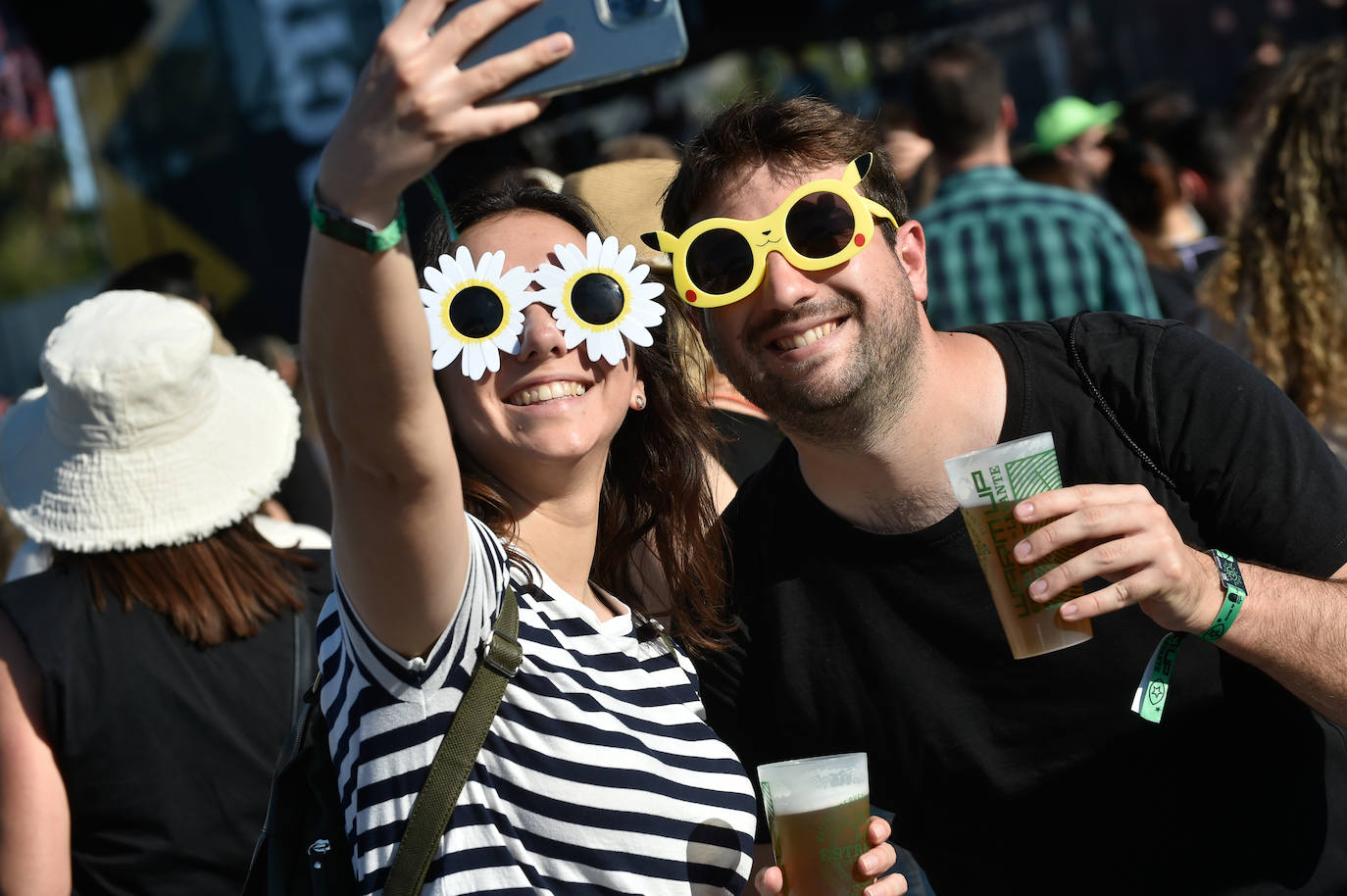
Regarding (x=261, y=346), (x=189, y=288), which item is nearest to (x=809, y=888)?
(x=189, y=288)

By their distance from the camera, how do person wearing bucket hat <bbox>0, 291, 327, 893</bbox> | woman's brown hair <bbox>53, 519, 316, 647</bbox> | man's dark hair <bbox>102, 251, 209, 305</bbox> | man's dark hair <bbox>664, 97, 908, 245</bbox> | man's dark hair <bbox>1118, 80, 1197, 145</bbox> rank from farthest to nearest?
man's dark hair <bbox>1118, 80, 1197, 145</bbox>, man's dark hair <bbox>102, 251, 209, 305</bbox>, woman's brown hair <bbox>53, 519, 316, 647</bbox>, person wearing bucket hat <bbox>0, 291, 327, 893</bbox>, man's dark hair <bbox>664, 97, 908, 245</bbox>

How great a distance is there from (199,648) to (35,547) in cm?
111

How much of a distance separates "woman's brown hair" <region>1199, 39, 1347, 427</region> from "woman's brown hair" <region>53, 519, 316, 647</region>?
8.04 ft

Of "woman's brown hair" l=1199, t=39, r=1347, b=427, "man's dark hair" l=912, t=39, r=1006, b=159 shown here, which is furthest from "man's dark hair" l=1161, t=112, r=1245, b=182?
"woman's brown hair" l=1199, t=39, r=1347, b=427

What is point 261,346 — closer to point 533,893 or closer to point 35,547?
point 35,547

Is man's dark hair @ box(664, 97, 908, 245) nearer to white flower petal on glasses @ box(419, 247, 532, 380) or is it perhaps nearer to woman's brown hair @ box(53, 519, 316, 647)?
white flower petal on glasses @ box(419, 247, 532, 380)

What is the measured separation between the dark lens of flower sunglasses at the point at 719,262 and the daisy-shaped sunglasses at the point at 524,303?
3.4 inches

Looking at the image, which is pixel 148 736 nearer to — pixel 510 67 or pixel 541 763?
pixel 541 763

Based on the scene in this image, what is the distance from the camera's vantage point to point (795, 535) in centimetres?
255

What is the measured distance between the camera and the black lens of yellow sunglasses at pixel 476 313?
7.72ft

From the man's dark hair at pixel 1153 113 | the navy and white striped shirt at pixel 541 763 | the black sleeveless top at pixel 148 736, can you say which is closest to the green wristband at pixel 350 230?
the navy and white striped shirt at pixel 541 763

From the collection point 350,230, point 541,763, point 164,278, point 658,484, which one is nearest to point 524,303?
point 658,484

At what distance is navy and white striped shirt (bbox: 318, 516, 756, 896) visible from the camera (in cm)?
188

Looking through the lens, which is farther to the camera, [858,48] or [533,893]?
[858,48]
